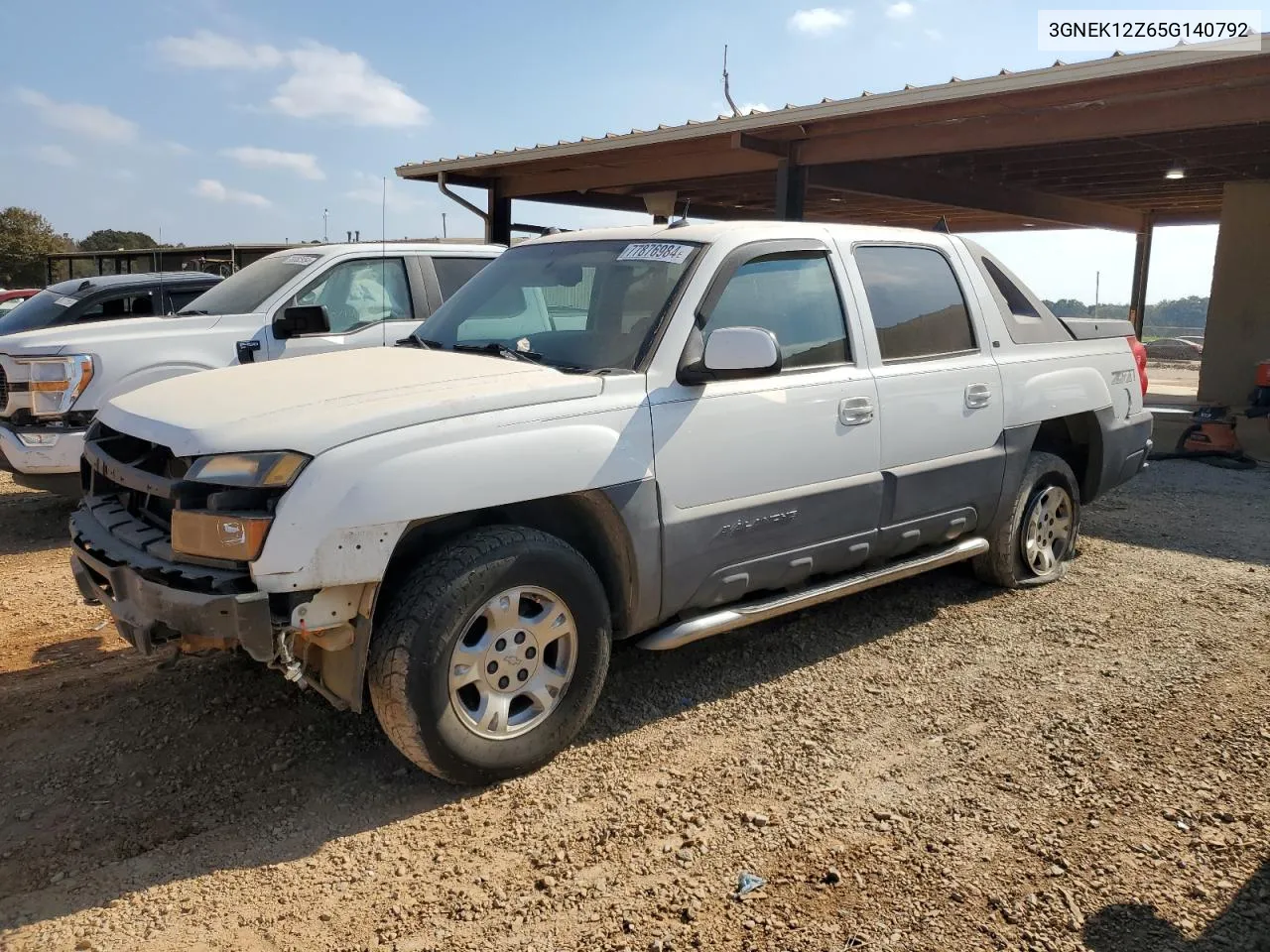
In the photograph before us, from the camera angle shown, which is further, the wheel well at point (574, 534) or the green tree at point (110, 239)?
the green tree at point (110, 239)

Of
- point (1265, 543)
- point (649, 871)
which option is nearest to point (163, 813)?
point (649, 871)

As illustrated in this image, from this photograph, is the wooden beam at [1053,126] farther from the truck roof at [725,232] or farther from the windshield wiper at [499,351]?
the windshield wiper at [499,351]

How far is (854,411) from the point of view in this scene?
420 cm

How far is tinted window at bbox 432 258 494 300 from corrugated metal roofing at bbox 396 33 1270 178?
428cm

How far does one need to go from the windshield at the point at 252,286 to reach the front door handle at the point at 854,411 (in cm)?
479

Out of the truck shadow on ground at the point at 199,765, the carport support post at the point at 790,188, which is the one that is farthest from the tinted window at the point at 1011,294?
the carport support post at the point at 790,188

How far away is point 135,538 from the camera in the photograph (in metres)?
3.25

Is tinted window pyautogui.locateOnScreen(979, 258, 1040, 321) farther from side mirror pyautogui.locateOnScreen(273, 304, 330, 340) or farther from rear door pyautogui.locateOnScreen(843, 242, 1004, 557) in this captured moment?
side mirror pyautogui.locateOnScreen(273, 304, 330, 340)

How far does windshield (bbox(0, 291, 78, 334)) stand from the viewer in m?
8.18

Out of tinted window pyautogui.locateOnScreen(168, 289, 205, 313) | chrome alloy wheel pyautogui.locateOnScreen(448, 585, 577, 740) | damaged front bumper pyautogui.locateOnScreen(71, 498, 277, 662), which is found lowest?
chrome alloy wheel pyautogui.locateOnScreen(448, 585, 577, 740)

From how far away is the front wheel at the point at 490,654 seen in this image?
304cm

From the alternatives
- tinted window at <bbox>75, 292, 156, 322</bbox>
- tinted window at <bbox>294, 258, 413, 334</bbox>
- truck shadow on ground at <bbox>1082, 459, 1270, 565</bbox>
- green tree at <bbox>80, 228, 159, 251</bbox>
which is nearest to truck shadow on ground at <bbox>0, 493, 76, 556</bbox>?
tinted window at <bbox>75, 292, 156, 322</bbox>

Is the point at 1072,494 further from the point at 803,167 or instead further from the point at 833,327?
the point at 803,167

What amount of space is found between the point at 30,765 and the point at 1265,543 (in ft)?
23.7
